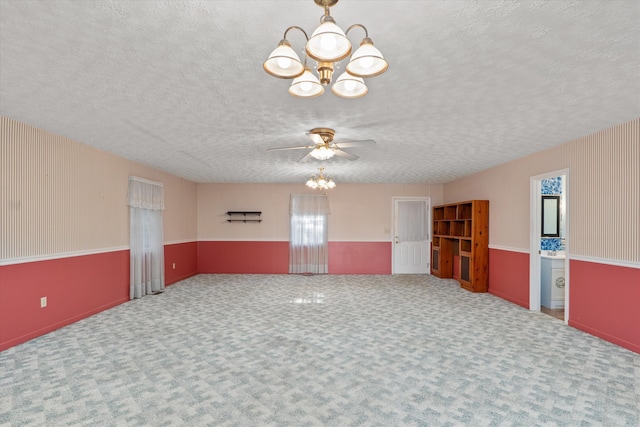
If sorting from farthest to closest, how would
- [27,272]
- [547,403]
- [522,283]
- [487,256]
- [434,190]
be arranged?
[434,190], [487,256], [522,283], [27,272], [547,403]

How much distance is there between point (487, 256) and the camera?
6.57 meters

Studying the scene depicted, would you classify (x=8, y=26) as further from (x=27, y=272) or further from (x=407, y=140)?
(x=407, y=140)

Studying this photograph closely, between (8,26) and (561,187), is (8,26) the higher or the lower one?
the higher one

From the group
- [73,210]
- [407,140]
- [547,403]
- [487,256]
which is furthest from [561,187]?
[73,210]

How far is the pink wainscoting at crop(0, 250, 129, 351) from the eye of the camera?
363 centimetres

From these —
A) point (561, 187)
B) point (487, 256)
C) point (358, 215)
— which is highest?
point (561, 187)

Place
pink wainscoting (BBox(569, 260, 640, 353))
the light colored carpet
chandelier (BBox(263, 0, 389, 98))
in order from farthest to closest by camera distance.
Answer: pink wainscoting (BBox(569, 260, 640, 353)) < the light colored carpet < chandelier (BBox(263, 0, 389, 98))

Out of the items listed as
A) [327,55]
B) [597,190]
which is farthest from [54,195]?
[597,190]

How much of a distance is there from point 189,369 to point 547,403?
2975mm

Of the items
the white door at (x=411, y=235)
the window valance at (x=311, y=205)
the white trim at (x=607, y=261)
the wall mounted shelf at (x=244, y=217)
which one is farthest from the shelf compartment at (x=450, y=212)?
the wall mounted shelf at (x=244, y=217)

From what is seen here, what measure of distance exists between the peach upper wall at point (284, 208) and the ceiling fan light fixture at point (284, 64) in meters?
7.30

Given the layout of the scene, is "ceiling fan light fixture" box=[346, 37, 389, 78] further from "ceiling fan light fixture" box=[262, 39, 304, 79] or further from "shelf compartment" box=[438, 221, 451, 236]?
"shelf compartment" box=[438, 221, 451, 236]

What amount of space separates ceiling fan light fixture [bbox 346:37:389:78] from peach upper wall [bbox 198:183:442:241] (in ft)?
24.3

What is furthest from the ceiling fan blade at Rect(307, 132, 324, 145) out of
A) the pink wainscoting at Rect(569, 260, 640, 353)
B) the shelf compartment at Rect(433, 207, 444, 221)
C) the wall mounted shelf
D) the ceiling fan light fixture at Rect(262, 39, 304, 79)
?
the shelf compartment at Rect(433, 207, 444, 221)
